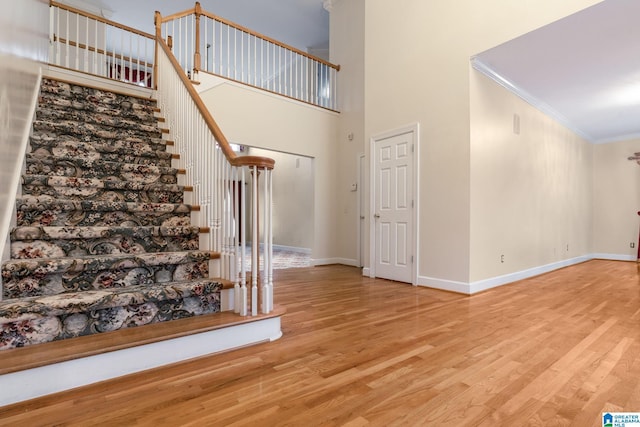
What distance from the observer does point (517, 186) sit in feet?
14.2

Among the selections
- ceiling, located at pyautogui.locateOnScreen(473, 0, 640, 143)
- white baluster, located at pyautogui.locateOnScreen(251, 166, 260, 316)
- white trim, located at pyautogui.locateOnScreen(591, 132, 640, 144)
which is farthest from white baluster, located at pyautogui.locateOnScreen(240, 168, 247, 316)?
white trim, located at pyautogui.locateOnScreen(591, 132, 640, 144)

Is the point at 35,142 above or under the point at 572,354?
A: above

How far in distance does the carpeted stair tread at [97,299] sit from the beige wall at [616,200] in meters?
8.14

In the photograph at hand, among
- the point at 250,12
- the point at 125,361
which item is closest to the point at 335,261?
the point at 125,361

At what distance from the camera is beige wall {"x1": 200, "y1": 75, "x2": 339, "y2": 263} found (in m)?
4.89

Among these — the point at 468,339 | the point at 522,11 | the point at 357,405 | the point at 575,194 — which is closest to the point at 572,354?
the point at 468,339

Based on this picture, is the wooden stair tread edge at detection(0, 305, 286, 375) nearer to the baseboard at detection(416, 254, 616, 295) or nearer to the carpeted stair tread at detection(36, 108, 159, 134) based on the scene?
the baseboard at detection(416, 254, 616, 295)

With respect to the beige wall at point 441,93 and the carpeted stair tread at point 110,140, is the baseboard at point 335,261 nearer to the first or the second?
the beige wall at point 441,93

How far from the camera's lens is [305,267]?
5.56m

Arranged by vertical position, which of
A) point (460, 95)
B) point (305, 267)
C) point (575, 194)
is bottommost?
point (305, 267)

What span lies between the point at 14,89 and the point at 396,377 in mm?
3018

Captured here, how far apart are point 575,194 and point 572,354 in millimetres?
5383

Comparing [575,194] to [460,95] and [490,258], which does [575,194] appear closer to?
[490,258]
